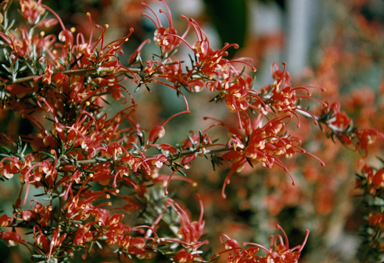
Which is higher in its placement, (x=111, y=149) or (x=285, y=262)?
(x=111, y=149)

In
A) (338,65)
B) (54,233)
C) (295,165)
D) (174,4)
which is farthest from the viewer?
(174,4)

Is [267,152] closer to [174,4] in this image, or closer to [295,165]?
[295,165]

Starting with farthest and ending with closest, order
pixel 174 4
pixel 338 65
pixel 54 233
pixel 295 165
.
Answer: pixel 174 4
pixel 338 65
pixel 295 165
pixel 54 233

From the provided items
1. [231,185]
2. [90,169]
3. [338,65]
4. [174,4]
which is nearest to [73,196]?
[90,169]

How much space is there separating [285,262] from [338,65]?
1.38m

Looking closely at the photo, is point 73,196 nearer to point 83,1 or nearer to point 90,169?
point 90,169

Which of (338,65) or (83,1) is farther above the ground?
(83,1)

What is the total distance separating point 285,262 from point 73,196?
12.7 inches

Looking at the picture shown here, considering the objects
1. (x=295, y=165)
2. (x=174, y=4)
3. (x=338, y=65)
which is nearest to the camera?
(x=295, y=165)

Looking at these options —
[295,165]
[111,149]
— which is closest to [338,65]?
[295,165]

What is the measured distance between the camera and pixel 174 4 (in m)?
1.89

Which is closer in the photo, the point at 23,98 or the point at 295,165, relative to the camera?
the point at 23,98

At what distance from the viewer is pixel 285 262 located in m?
0.49

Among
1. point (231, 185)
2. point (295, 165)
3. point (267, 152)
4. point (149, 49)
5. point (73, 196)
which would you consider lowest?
point (231, 185)
